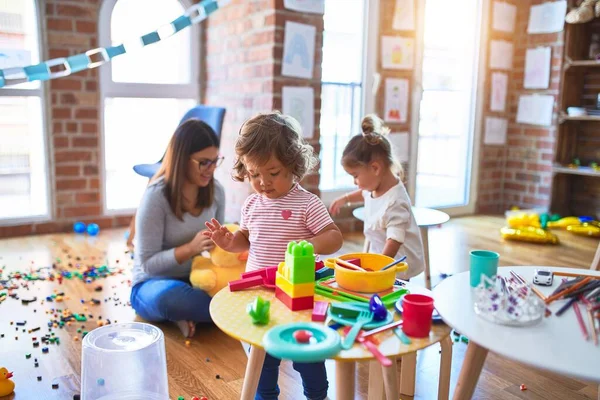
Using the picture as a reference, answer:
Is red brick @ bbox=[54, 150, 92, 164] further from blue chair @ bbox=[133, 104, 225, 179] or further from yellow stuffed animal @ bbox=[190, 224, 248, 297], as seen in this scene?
yellow stuffed animal @ bbox=[190, 224, 248, 297]

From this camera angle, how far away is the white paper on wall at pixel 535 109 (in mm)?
4480

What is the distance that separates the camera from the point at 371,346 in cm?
90

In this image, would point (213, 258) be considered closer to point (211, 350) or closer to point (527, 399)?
point (211, 350)

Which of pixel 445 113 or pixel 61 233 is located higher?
pixel 445 113

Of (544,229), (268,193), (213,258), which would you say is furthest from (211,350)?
(544,229)

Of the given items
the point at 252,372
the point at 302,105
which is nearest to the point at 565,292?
the point at 252,372

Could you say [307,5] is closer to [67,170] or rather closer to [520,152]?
[67,170]

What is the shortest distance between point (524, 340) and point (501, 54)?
4226 millimetres

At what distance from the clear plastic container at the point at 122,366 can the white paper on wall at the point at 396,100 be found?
2.85 metres

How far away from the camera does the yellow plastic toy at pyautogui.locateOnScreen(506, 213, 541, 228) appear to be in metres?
3.99

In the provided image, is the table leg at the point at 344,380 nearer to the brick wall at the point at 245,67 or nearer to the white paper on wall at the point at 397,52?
the brick wall at the point at 245,67

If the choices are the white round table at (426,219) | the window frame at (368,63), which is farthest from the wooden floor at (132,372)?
the window frame at (368,63)

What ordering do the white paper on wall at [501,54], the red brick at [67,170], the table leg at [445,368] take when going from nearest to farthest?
the table leg at [445,368] → the red brick at [67,170] → the white paper on wall at [501,54]

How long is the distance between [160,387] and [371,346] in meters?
0.81
